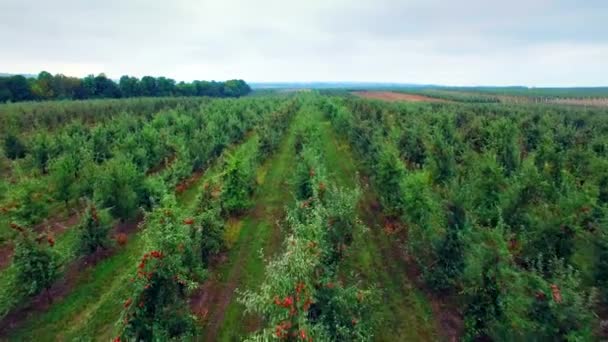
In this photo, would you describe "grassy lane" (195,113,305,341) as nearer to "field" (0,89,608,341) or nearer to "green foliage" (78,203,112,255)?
"field" (0,89,608,341)

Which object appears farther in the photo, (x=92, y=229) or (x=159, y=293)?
(x=92, y=229)

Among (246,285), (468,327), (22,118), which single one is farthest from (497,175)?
(22,118)

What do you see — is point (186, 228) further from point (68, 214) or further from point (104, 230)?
point (68, 214)

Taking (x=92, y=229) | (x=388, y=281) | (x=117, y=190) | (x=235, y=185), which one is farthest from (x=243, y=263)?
(x=117, y=190)

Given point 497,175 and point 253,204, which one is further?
point 253,204

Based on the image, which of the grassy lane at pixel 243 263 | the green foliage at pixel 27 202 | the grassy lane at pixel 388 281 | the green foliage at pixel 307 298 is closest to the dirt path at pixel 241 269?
the grassy lane at pixel 243 263

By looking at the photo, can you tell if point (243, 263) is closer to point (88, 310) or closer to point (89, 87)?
point (88, 310)

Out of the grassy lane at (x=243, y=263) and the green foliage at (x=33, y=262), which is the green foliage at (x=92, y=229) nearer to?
the green foliage at (x=33, y=262)
